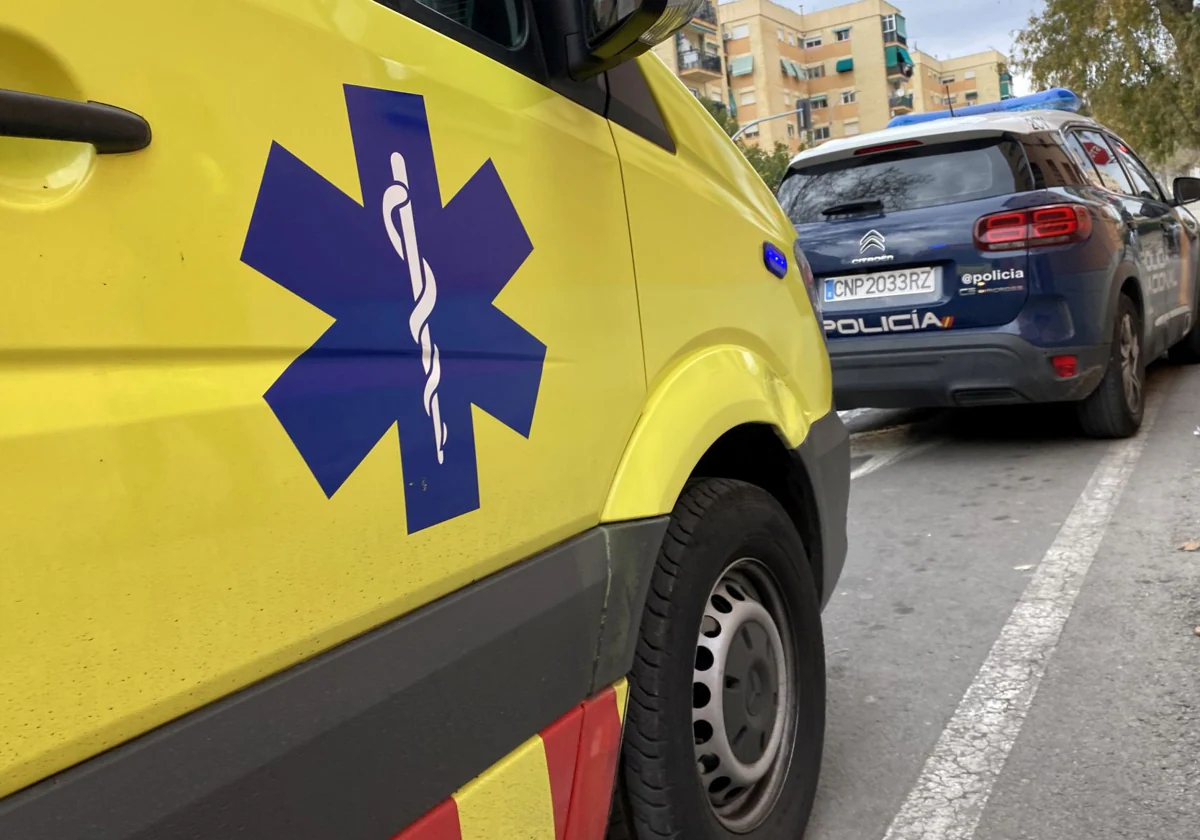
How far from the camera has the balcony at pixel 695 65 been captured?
63.1 meters

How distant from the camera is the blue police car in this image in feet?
17.5

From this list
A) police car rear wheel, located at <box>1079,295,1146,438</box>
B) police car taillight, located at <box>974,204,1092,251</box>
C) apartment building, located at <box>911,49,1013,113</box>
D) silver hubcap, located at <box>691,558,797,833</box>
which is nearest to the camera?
silver hubcap, located at <box>691,558,797,833</box>

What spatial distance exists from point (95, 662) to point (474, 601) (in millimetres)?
569

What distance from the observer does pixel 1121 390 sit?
19.1ft

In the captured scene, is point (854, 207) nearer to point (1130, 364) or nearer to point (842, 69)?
point (1130, 364)

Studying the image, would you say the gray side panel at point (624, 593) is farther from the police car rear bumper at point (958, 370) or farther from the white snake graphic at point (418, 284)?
the police car rear bumper at point (958, 370)

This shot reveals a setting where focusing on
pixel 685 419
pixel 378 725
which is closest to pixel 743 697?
pixel 685 419

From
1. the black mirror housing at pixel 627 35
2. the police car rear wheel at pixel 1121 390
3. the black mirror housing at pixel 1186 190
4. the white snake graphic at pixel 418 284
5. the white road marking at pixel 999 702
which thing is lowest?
the white road marking at pixel 999 702

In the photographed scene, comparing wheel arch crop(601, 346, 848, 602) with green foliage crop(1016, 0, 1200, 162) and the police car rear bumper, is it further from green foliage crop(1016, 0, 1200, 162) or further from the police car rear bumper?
green foliage crop(1016, 0, 1200, 162)

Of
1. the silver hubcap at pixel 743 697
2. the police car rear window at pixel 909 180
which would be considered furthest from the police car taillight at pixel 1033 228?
the silver hubcap at pixel 743 697

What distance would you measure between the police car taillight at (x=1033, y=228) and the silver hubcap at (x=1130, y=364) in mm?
920

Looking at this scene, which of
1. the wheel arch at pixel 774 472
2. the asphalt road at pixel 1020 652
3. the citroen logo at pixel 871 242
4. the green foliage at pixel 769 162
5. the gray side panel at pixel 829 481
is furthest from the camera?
the green foliage at pixel 769 162

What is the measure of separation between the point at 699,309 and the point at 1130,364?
189 inches

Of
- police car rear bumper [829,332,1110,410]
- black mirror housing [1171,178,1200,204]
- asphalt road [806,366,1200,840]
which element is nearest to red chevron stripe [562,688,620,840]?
asphalt road [806,366,1200,840]
